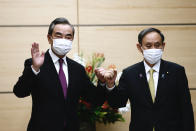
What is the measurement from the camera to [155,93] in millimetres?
2135

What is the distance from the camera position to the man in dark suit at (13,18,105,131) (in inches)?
74.0

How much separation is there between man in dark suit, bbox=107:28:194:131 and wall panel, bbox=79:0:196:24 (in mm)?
982

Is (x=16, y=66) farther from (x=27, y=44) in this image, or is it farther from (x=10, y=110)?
(x=10, y=110)

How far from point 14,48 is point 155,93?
1.68m

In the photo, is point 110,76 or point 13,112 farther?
point 13,112

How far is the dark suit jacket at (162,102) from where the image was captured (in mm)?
2082

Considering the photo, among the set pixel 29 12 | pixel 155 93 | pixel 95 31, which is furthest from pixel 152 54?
pixel 29 12

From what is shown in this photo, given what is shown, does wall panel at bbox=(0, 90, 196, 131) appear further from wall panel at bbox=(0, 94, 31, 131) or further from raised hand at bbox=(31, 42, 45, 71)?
raised hand at bbox=(31, 42, 45, 71)

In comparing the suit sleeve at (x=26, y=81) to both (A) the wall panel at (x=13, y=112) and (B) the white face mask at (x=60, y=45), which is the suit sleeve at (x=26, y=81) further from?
(A) the wall panel at (x=13, y=112)

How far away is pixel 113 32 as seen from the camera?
3.18 m

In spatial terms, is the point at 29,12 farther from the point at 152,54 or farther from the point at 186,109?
the point at 186,109

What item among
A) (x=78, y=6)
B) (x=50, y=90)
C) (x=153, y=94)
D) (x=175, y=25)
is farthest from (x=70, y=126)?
(x=175, y=25)

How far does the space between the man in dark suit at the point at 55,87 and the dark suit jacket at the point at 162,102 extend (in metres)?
0.24

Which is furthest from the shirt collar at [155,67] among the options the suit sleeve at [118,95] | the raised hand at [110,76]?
the raised hand at [110,76]
